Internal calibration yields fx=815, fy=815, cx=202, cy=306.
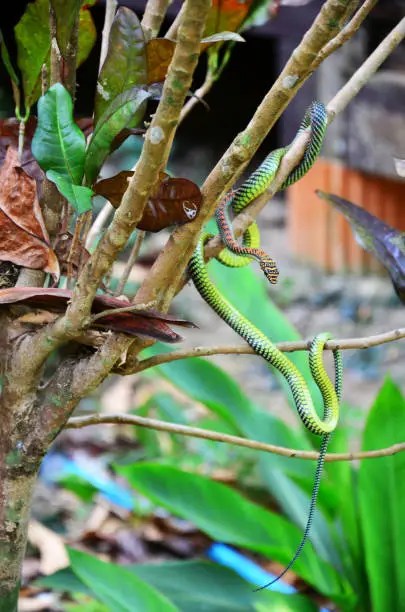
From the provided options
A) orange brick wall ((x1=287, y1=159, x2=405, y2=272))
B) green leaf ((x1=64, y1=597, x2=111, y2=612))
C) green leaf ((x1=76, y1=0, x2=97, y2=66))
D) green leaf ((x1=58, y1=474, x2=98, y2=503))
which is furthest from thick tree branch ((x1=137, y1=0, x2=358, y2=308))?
orange brick wall ((x1=287, y1=159, x2=405, y2=272))

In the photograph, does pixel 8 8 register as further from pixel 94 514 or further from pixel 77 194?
pixel 77 194

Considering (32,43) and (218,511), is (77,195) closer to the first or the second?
(32,43)

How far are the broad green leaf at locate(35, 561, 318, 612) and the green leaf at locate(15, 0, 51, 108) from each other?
808 mm

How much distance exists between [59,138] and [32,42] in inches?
8.6

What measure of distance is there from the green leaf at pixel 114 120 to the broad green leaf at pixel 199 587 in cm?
83

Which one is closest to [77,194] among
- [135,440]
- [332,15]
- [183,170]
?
[332,15]

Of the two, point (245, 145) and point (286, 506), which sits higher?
point (245, 145)

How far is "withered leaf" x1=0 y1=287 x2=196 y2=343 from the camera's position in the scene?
74 cm

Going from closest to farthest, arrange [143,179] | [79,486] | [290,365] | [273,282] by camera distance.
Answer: [143,179], [273,282], [290,365], [79,486]

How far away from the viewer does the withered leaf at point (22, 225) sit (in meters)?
0.79

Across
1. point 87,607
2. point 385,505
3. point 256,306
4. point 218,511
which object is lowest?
point 87,607

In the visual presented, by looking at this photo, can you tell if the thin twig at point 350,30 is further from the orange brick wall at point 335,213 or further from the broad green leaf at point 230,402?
the orange brick wall at point 335,213

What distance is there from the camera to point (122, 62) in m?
0.74

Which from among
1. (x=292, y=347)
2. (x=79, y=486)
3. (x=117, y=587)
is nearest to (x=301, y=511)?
(x=117, y=587)
